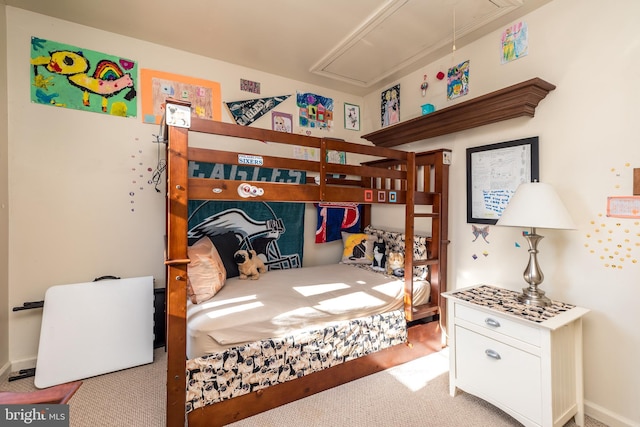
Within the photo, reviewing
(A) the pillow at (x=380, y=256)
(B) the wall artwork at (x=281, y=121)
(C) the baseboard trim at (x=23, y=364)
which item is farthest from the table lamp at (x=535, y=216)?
(C) the baseboard trim at (x=23, y=364)

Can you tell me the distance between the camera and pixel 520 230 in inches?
80.7

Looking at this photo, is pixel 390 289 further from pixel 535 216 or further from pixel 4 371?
pixel 4 371

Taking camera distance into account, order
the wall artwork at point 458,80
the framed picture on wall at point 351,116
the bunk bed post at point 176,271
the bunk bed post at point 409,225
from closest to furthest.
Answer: the bunk bed post at point 176,271 → the bunk bed post at point 409,225 → the wall artwork at point 458,80 → the framed picture on wall at point 351,116

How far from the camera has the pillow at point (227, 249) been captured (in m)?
2.47

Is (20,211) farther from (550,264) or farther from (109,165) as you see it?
(550,264)

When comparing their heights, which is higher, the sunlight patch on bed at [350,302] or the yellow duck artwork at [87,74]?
the yellow duck artwork at [87,74]

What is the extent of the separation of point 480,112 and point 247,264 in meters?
2.16

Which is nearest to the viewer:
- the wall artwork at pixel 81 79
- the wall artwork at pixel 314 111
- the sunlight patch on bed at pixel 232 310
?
the sunlight patch on bed at pixel 232 310

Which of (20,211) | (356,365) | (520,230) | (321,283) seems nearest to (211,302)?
(321,283)

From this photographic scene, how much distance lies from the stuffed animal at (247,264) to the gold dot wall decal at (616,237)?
7.63 ft

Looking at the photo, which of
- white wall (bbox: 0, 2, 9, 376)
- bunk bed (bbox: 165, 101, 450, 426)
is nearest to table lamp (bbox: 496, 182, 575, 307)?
bunk bed (bbox: 165, 101, 450, 426)

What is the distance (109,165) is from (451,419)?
301 centimetres

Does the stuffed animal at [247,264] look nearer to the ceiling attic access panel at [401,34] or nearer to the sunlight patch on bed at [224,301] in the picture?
the sunlight patch on bed at [224,301]

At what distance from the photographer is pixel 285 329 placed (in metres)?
1.75
